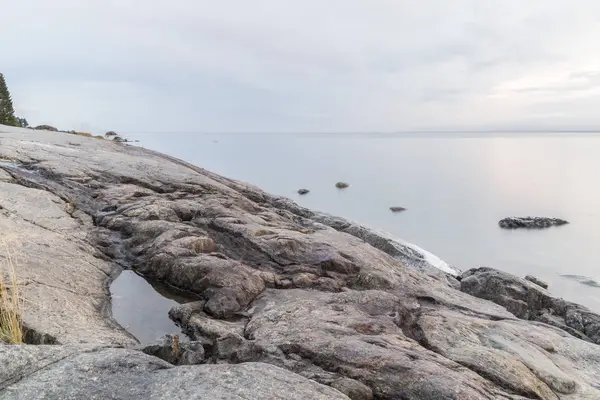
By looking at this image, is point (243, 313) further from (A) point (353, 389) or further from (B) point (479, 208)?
(B) point (479, 208)

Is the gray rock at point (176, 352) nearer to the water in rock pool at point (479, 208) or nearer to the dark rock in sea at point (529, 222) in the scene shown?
the water in rock pool at point (479, 208)

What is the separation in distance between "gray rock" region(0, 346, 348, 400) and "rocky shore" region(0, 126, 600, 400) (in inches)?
→ 1.1

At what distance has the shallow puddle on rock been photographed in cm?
1087

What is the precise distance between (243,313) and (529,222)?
64373 mm

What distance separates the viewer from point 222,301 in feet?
38.4

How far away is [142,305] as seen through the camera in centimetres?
1189

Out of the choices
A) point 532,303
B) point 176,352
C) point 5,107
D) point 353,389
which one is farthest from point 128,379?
point 5,107

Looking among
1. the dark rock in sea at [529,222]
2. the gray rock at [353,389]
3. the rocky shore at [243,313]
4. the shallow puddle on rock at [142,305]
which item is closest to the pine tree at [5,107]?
the rocky shore at [243,313]

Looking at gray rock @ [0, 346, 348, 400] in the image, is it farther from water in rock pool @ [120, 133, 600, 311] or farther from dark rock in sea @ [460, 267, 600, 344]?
water in rock pool @ [120, 133, 600, 311]

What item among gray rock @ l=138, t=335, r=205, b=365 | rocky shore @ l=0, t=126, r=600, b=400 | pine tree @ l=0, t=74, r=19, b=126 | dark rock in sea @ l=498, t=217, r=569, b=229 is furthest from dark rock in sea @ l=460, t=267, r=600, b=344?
pine tree @ l=0, t=74, r=19, b=126

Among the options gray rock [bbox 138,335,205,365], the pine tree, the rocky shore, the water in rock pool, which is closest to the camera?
the rocky shore

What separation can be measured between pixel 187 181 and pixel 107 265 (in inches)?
373

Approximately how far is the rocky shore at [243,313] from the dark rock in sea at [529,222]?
47545 mm

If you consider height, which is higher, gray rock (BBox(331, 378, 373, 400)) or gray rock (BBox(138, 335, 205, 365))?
gray rock (BBox(138, 335, 205, 365))
